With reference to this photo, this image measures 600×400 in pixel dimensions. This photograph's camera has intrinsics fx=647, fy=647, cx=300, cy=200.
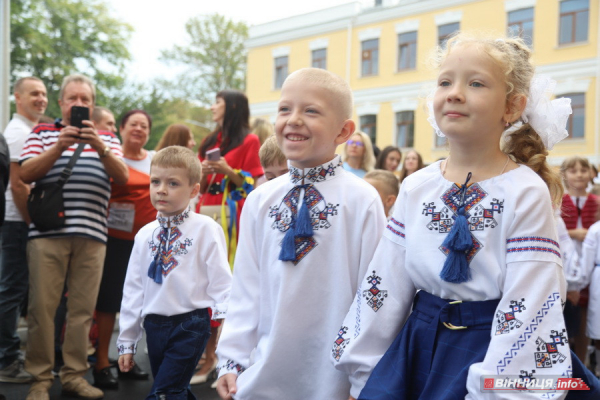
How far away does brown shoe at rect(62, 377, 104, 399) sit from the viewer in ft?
15.6

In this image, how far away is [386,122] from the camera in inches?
1043

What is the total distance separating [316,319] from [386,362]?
398 mm

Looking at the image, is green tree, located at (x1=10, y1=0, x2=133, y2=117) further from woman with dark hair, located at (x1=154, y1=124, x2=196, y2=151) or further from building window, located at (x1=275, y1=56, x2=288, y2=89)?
woman with dark hair, located at (x1=154, y1=124, x2=196, y2=151)

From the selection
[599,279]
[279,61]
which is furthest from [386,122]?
[599,279]

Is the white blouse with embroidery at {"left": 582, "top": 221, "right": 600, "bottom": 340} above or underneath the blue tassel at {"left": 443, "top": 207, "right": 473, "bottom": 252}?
underneath

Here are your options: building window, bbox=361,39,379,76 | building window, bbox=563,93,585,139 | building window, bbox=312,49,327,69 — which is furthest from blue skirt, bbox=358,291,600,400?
building window, bbox=312,49,327,69

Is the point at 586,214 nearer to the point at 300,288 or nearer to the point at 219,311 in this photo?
the point at 219,311

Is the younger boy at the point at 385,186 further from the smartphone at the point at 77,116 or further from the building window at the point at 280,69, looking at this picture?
the building window at the point at 280,69

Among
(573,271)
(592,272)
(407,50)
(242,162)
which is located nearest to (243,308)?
(242,162)

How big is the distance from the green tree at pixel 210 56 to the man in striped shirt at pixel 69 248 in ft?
112

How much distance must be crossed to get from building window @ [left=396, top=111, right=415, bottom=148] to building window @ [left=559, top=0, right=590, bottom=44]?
20.4 feet

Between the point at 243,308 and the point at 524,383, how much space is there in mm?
1144

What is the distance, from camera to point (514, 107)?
2279 mm

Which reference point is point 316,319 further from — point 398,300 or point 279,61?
point 279,61
